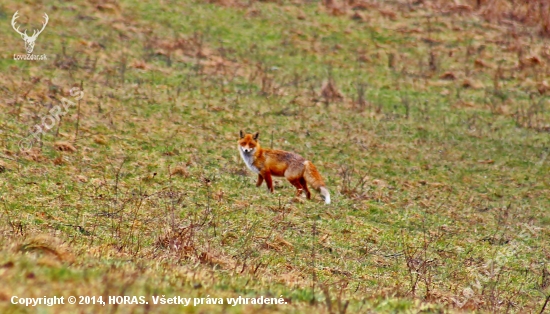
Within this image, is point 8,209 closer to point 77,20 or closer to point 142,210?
point 142,210

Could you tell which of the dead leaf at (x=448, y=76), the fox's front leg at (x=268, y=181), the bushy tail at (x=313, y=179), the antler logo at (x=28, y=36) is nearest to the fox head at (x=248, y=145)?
the fox's front leg at (x=268, y=181)

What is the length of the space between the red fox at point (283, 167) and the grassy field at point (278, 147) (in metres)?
0.34

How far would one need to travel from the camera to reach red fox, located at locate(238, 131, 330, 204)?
14383mm

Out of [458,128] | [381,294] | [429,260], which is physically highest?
[381,294]

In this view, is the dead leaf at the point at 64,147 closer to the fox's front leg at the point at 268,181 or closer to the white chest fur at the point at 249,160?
the white chest fur at the point at 249,160

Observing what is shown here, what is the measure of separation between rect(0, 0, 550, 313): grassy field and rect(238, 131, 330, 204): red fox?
34 centimetres

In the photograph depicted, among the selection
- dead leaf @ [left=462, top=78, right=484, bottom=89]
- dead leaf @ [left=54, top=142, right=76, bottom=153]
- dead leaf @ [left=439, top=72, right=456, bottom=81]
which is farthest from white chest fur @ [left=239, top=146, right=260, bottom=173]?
dead leaf @ [left=439, top=72, right=456, bottom=81]

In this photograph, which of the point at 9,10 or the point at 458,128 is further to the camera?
the point at 9,10

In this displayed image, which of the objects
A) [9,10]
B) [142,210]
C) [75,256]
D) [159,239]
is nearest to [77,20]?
[9,10]

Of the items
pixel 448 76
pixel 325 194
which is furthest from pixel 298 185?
pixel 448 76

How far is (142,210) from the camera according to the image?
1202 cm

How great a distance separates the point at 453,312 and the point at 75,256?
396 cm

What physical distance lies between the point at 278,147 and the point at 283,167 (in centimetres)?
373

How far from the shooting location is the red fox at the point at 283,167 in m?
14.4
